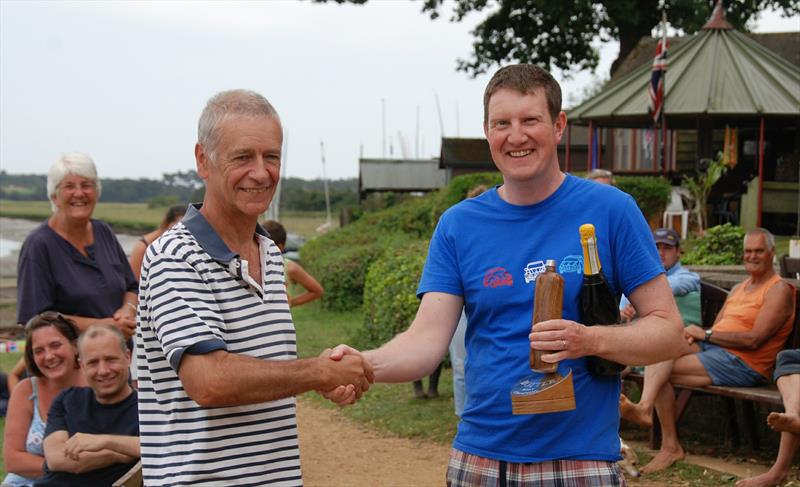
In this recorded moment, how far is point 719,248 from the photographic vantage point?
12.4 meters

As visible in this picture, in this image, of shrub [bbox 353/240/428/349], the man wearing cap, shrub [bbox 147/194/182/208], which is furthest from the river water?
the man wearing cap

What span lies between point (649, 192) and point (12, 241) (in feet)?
110

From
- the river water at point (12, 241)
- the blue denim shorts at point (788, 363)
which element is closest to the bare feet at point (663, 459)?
Result: the blue denim shorts at point (788, 363)

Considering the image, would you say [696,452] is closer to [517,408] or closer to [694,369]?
[694,369]

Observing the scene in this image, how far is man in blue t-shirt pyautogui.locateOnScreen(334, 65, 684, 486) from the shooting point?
107 inches

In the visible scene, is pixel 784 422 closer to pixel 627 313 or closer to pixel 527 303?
pixel 627 313

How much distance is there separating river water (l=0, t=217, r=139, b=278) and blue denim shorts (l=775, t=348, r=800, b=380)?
1598 cm

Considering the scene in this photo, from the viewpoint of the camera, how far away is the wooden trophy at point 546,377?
8.62 ft

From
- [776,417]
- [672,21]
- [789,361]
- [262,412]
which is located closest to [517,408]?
[262,412]

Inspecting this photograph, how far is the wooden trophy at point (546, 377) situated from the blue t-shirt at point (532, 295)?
5 cm

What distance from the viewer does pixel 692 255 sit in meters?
12.3

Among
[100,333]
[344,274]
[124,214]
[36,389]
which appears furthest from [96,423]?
[124,214]

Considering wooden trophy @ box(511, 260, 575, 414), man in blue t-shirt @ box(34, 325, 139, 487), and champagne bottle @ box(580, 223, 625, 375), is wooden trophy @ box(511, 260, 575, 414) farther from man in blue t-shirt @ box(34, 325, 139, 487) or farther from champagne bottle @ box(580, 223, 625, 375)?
man in blue t-shirt @ box(34, 325, 139, 487)

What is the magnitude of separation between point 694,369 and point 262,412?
475 cm
